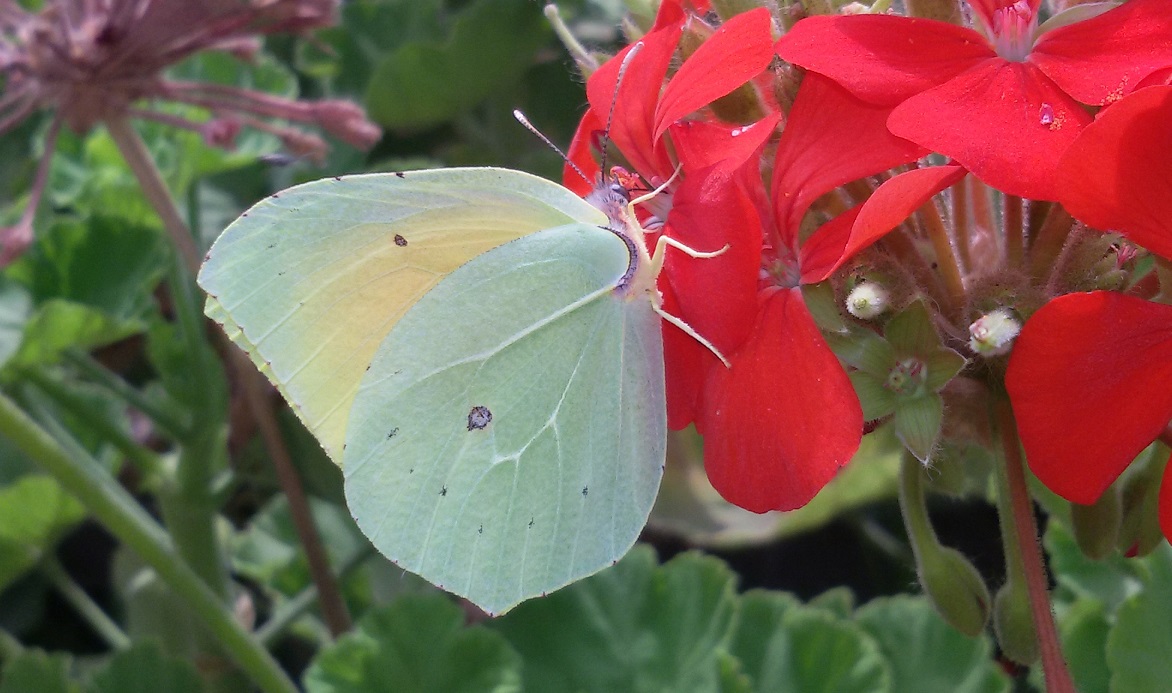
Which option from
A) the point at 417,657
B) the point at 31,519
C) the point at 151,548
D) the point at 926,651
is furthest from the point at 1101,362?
the point at 31,519

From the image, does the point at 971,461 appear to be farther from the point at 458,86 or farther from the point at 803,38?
the point at 458,86

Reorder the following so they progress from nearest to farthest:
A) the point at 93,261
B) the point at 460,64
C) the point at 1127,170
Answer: the point at 1127,170 < the point at 93,261 < the point at 460,64

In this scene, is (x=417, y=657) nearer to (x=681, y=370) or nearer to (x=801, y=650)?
(x=801, y=650)

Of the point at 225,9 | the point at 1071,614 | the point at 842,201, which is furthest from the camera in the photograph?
the point at 225,9

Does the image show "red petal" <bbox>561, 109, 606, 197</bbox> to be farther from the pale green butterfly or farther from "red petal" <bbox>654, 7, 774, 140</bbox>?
"red petal" <bbox>654, 7, 774, 140</bbox>

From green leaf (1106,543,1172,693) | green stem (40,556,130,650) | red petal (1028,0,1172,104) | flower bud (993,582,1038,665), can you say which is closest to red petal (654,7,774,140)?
red petal (1028,0,1172,104)

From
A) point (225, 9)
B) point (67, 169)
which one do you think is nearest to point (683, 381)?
point (225, 9)

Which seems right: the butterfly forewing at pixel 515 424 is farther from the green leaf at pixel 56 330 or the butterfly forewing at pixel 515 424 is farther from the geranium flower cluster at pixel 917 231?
the green leaf at pixel 56 330
